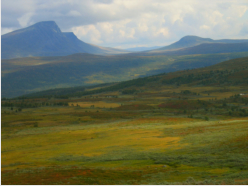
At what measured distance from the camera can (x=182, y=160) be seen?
25.7m

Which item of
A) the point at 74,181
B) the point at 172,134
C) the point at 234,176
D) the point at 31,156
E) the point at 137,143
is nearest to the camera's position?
the point at 234,176

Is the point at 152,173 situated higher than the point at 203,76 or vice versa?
the point at 203,76

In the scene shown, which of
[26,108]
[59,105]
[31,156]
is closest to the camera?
[31,156]

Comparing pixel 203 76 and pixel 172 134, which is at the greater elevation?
pixel 203 76

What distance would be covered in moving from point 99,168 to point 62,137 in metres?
24.0

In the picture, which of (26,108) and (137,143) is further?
(26,108)

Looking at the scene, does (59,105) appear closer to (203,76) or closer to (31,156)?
(31,156)

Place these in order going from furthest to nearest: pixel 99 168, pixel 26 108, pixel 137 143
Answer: pixel 26 108 → pixel 137 143 → pixel 99 168

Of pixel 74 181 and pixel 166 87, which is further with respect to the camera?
pixel 166 87

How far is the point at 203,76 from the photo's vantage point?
175000 millimetres

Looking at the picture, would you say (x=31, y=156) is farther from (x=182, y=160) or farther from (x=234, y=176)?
(x=234, y=176)

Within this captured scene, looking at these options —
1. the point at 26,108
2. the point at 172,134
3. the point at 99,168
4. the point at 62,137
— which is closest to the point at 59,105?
the point at 26,108

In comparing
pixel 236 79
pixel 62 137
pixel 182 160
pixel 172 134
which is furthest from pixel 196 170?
pixel 236 79

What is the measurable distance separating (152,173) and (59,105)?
91654mm
